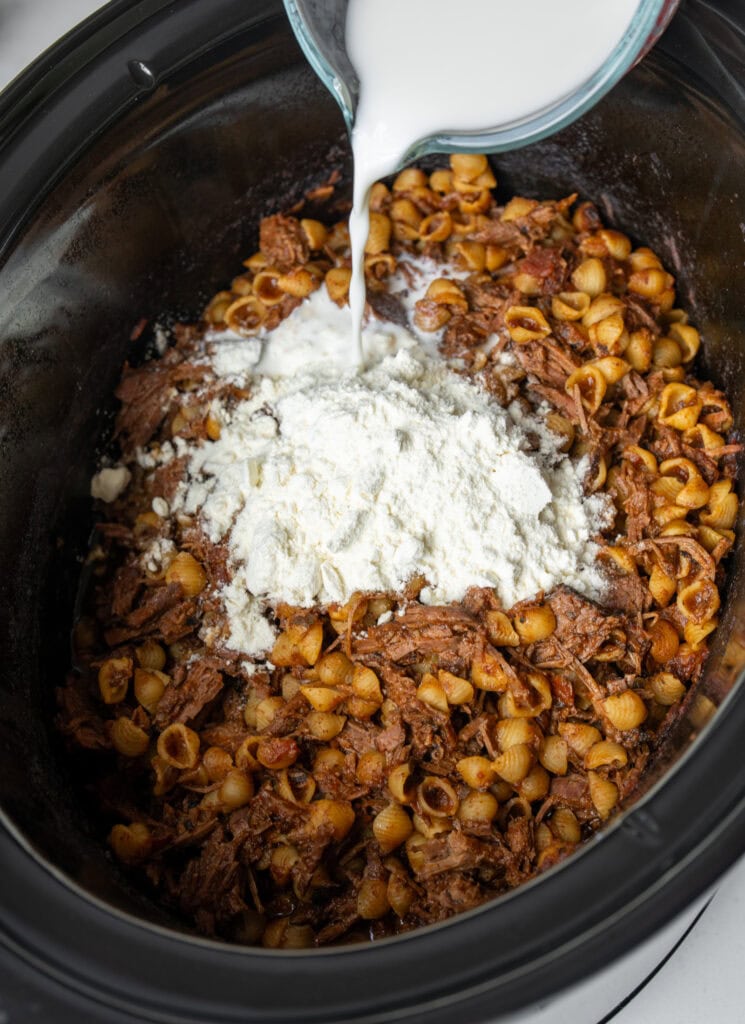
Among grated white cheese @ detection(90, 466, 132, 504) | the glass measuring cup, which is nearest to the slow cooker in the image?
grated white cheese @ detection(90, 466, 132, 504)

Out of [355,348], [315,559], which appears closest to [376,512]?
[315,559]

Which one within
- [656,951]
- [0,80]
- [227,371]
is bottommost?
[656,951]

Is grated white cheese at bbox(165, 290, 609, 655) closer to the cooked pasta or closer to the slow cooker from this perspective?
the cooked pasta

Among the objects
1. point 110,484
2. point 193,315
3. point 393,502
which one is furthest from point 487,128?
point 110,484

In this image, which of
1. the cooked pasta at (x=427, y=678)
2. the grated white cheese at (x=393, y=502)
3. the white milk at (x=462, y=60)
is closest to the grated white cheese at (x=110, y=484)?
the cooked pasta at (x=427, y=678)

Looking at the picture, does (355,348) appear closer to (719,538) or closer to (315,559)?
(315,559)
